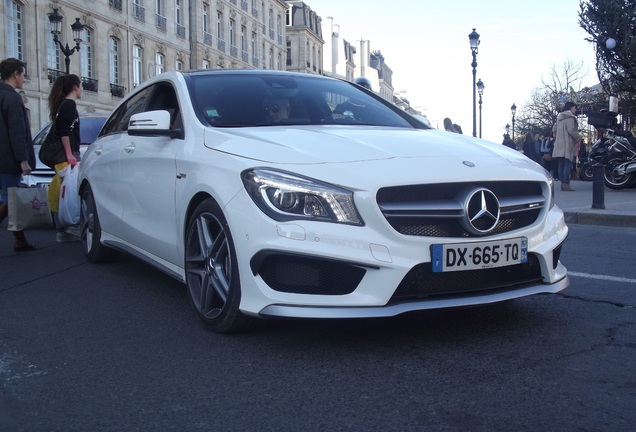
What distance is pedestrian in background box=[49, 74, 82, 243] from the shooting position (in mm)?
7531

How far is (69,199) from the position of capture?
7.30m

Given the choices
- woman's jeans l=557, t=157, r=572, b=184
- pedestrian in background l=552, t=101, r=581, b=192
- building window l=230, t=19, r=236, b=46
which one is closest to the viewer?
pedestrian in background l=552, t=101, r=581, b=192

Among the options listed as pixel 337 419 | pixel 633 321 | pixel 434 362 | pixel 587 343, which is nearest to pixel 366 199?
pixel 434 362

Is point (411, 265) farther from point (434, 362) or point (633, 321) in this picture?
point (633, 321)

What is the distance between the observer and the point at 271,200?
3402mm

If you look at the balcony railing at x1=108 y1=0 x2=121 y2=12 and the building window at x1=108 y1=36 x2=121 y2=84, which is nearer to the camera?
the balcony railing at x1=108 y1=0 x2=121 y2=12

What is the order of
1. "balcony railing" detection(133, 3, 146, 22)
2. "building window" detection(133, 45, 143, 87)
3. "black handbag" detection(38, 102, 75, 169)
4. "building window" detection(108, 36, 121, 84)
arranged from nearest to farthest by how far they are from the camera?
"black handbag" detection(38, 102, 75, 169)
"building window" detection(108, 36, 121, 84)
"balcony railing" detection(133, 3, 146, 22)
"building window" detection(133, 45, 143, 87)

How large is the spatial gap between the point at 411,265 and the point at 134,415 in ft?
4.34

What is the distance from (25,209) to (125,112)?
1.83 meters

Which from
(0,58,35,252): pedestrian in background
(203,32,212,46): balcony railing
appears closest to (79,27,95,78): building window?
(203,32,212,46): balcony railing

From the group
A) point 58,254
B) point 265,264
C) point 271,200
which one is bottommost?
point 58,254

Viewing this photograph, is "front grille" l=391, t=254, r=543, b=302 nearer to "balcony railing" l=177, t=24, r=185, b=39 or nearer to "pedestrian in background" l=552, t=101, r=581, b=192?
"pedestrian in background" l=552, t=101, r=581, b=192

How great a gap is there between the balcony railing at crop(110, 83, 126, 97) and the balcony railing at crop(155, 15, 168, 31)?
18.1ft

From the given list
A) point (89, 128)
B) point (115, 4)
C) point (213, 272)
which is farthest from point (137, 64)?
point (213, 272)
